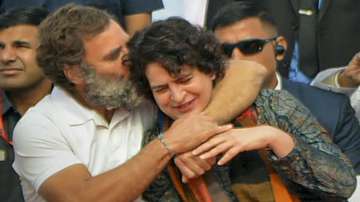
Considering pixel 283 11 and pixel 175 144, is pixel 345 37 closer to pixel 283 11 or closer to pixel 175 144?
pixel 283 11

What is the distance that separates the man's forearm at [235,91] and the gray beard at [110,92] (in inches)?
11.9

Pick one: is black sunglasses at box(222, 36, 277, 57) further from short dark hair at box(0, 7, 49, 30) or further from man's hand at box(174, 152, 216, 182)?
short dark hair at box(0, 7, 49, 30)

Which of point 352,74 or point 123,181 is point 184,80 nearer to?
point 123,181

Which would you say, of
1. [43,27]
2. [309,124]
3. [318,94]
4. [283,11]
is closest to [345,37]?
[283,11]

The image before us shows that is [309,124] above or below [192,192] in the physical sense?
above

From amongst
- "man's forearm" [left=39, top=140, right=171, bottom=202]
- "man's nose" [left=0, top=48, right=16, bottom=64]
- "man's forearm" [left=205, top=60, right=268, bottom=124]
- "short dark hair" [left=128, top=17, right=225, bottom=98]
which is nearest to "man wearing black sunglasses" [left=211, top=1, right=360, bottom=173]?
"man's forearm" [left=205, top=60, right=268, bottom=124]

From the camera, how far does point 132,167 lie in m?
2.61

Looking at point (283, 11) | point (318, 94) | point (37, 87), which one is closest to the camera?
point (318, 94)

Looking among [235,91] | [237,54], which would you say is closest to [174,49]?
[235,91]

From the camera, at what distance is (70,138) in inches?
111

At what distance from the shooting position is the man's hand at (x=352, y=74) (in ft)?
12.0

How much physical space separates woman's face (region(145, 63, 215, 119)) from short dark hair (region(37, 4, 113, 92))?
31 centimetres

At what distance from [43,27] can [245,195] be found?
0.98 m

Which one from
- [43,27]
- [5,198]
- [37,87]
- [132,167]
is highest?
[43,27]
